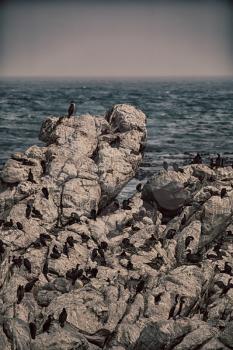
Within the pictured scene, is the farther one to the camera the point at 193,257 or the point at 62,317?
the point at 193,257

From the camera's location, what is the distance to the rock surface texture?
23703 millimetres

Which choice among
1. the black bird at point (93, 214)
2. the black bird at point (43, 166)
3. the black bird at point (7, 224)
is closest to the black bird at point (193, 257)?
the black bird at point (93, 214)

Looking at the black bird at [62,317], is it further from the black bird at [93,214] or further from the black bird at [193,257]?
the black bird at [93,214]

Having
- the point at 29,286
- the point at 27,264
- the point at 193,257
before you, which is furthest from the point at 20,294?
the point at 193,257

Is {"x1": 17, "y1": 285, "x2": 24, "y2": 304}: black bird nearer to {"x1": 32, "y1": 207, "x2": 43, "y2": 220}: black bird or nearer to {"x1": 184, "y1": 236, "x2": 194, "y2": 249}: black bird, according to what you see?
{"x1": 32, "y1": 207, "x2": 43, "y2": 220}: black bird

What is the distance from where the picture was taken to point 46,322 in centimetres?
2361

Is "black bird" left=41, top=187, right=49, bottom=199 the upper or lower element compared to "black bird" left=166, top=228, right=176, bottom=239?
upper

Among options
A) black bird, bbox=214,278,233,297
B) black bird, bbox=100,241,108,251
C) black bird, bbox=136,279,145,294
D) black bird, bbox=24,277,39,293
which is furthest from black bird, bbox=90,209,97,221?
black bird, bbox=214,278,233,297

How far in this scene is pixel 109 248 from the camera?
30.7 metres

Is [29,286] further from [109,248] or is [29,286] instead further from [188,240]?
[188,240]

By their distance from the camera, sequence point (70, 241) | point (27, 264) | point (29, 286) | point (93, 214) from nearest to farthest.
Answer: point (29, 286) → point (27, 264) → point (70, 241) → point (93, 214)

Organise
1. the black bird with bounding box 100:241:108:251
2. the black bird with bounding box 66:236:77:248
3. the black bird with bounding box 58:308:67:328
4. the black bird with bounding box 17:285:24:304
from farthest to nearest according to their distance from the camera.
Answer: the black bird with bounding box 100:241:108:251 → the black bird with bounding box 66:236:77:248 → the black bird with bounding box 17:285:24:304 → the black bird with bounding box 58:308:67:328

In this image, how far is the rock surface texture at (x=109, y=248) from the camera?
933 inches

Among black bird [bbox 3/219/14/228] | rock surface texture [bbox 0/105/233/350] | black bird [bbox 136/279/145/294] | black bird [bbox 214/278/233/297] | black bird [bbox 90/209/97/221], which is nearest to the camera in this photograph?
rock surface texture [bbox 0/105/233/350]
